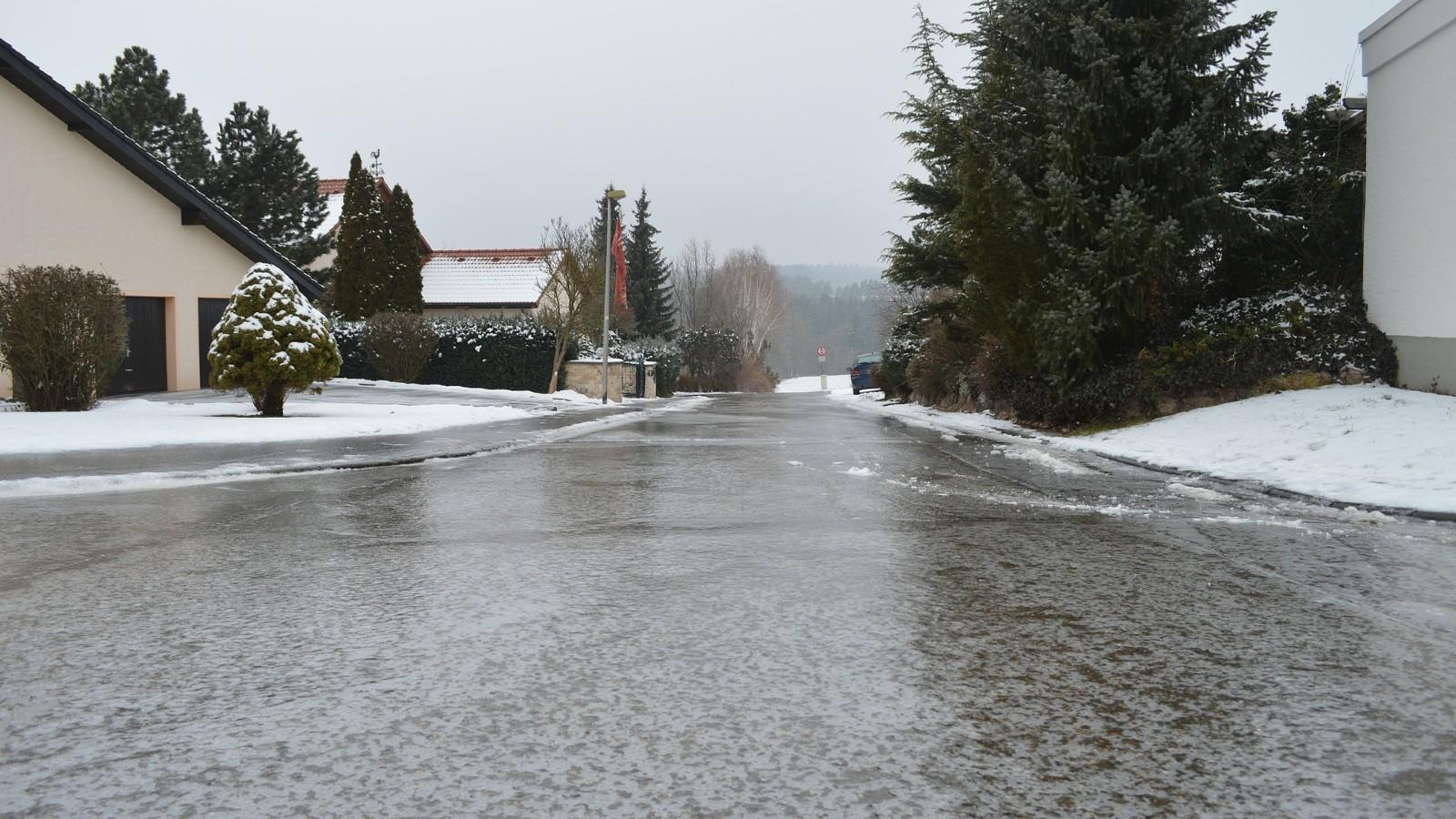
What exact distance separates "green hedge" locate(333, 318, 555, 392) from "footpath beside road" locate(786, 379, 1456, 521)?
21756 millimetres

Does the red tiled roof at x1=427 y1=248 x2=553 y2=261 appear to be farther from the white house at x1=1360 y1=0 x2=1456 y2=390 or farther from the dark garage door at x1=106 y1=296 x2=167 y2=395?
the white house at x1=1360 y1=0 x2=1456 y2=390

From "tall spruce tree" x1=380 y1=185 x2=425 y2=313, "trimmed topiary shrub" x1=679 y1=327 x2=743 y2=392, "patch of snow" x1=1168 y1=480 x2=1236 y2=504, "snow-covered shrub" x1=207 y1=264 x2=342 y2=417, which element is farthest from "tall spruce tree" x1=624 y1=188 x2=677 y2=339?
"patch of snow" x1=1168 y1=480 x2=1236 y2=504

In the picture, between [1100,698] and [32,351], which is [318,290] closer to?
[32,351]

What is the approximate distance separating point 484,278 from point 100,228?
2563 cm

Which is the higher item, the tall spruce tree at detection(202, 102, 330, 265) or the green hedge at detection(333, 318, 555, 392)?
the tall spruce tree at detection(202, 102, 330, 265)

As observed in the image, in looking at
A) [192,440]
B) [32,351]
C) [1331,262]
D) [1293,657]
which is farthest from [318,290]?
[1293,657]

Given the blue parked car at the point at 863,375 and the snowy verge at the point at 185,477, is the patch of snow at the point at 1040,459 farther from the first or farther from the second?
the blue parked car at the point at 863,375

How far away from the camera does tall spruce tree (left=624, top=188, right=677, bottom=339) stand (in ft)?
223

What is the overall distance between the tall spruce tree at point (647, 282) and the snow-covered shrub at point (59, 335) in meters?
49.5

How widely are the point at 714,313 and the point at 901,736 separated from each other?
91252 mm

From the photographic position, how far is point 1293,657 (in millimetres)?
4527

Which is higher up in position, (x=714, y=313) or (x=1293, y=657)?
(x=714, y=313)

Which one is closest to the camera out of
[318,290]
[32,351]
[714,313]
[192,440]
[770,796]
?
A: [770,796]

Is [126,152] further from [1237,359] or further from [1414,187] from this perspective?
[1414,187]
